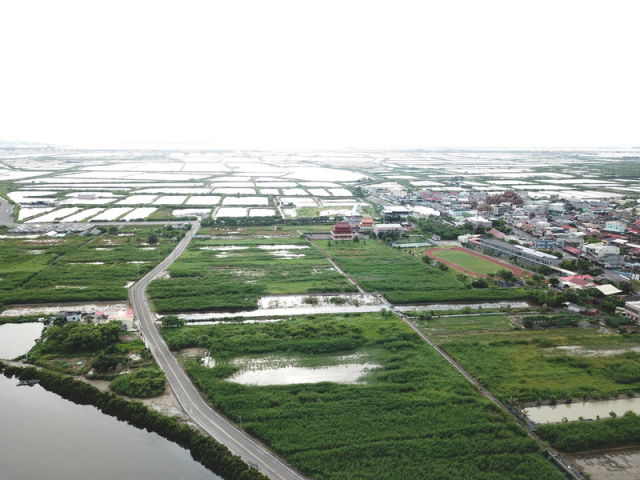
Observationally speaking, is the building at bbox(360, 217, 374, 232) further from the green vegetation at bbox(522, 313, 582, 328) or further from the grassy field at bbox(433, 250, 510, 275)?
the green vegetation at bbox(522, 313, 582, 328)

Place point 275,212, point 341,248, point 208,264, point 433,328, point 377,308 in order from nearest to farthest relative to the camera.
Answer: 1. point 433,328
2. point 377,308
3. point 208,264
4. point 341,248
5. point 275,212

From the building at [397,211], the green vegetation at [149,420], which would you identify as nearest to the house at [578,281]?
the building at [397,211]

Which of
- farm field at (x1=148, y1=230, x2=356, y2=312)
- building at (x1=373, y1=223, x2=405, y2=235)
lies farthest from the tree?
A: building at (x1=373, y1=223, x2=405, y2=235)

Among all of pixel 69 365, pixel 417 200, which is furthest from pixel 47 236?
pixel 417 200

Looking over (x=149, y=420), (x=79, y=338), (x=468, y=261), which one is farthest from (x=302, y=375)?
(x=468, y=261)

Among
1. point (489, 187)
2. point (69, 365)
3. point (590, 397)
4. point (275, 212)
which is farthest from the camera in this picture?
point (489, 187)

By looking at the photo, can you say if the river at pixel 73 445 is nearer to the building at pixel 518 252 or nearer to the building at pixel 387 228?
the building at pixel 518 252

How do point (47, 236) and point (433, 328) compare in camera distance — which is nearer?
point (433, 328)

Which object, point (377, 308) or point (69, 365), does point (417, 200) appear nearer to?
point (377, 308)
